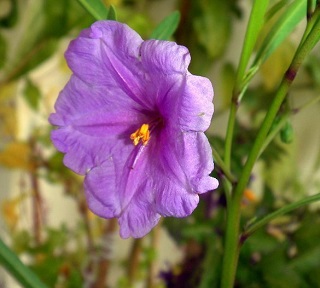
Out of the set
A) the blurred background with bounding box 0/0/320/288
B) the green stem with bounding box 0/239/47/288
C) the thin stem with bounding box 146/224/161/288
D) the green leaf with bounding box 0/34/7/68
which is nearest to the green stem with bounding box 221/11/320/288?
the green stem with bounding box 0/239/47/288

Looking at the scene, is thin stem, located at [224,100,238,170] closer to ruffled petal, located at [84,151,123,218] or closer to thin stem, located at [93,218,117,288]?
ruffled petal, located at [84,151,123,218]

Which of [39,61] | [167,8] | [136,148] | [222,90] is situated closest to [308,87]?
[222,90]

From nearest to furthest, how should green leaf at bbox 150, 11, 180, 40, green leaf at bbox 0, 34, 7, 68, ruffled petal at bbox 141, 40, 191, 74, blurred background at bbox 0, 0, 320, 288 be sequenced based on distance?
ruffled petal at bbox 141, 40, 191, 74 → green leaf at bbox 150, 11, 180, 40 → blurred background at bbox 0, 0, 320, 288 → green leaf at bbox 0, 34, 7, 68

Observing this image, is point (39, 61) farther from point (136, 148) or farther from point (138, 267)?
point (136, 148)

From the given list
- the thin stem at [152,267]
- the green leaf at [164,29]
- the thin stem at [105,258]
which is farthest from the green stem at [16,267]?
the thin stem at [152,267]

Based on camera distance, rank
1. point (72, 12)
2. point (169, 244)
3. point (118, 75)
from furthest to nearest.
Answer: point (169, 244) → point (72, 12) → point (118, 75)

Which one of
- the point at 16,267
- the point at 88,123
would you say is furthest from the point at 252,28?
the point at 16,267

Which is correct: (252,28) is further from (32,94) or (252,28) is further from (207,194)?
(32,94)
